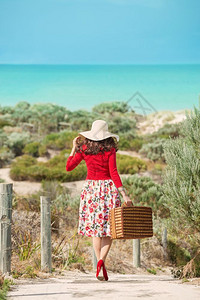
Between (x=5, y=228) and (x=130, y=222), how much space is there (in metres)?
1.57

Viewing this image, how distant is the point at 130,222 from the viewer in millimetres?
5254

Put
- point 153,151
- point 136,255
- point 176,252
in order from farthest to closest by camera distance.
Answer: point 153,151, point 176,252, point 136,255

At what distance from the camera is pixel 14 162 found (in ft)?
76.6

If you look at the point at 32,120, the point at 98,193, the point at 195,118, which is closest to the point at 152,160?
the point at 32,120

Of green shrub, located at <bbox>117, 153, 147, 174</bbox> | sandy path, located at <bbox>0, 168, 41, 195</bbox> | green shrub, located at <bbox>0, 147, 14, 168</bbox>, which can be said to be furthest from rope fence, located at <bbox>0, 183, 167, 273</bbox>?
green shrub, located at <bbox>0, 147, 14, 168</bbox>

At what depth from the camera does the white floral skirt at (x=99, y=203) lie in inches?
216

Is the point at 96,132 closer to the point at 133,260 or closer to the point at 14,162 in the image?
the point at 133,260

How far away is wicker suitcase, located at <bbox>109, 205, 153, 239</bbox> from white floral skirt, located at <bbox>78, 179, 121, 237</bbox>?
0.57ft

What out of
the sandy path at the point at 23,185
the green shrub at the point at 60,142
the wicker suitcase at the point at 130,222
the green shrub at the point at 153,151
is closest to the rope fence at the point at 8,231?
the wicker suitcase at the point at 130,222

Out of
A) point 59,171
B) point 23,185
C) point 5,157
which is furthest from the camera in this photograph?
point 5,157

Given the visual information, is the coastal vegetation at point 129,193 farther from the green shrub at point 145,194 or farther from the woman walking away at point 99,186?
the woman walking away at point 99,186

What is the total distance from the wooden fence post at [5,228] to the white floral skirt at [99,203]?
943mm

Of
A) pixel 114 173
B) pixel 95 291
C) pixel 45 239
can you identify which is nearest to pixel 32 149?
pixel 45 239

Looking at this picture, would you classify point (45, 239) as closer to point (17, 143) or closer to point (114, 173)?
point (114, 173)
